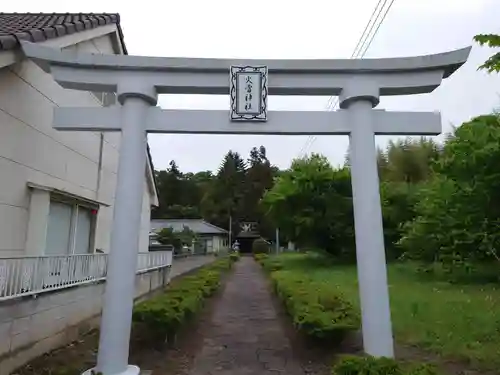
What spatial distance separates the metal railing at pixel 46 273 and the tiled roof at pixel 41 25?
2.79 m

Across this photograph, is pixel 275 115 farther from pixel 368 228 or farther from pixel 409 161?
pixel 409 161

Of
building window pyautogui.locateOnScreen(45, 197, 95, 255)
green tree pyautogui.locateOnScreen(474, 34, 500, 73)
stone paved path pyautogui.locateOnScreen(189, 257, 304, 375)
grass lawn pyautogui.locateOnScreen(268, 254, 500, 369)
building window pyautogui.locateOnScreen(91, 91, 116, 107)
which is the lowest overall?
stone paved path pyautogui.locateOnScreen(189, 257, 304, 375)

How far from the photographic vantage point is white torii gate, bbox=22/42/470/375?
5117 millimetres

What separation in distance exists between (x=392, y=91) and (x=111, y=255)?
4393 millimetres

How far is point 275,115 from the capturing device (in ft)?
18.0

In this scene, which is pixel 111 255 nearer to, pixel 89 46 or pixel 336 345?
pixel 336 345

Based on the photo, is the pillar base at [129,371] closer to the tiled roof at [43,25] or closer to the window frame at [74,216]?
the window frame at [74,216]

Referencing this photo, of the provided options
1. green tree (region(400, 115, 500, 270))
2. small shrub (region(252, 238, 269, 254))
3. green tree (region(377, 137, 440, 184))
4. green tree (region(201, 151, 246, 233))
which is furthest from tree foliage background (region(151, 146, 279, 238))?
green tree (region(400, 115, 500, 270))

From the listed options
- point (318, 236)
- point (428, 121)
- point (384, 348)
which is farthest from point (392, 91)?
point (318, 236)

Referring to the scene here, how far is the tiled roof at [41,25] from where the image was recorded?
216 inches

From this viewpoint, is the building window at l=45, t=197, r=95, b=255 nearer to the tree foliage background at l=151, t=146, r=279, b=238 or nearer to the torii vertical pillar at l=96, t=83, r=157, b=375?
the torii vertical pillar at l=96, t=83, r=157, b=375

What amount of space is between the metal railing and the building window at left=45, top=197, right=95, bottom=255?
61 cm

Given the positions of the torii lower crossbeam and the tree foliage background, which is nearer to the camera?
the torii lower crossbeam

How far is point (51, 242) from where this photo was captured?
691cm
